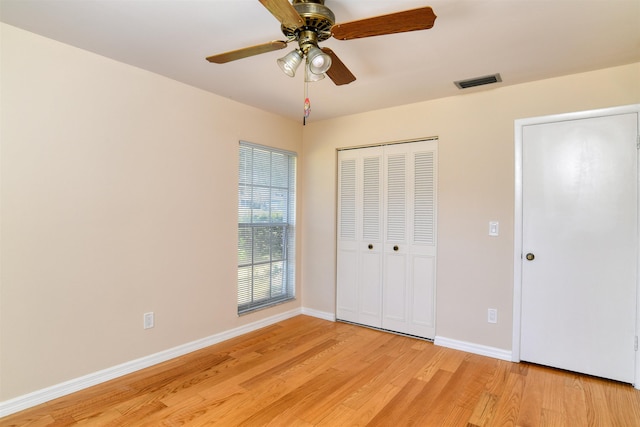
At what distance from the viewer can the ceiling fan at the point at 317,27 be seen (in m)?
1.46

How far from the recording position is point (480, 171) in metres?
3.11

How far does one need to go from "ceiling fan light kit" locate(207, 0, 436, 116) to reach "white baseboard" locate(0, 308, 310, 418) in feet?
7.84

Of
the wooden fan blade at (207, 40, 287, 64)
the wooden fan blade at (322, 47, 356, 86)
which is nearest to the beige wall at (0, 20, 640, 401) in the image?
the wooden fan blade at (207, 40, 287, 64)

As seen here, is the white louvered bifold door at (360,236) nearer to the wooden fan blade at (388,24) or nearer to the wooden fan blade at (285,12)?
the wooden fan blade at (388,24)

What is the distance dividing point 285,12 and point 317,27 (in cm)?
31

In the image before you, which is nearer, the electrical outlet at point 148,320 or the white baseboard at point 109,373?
the white baseboard at point 109,373

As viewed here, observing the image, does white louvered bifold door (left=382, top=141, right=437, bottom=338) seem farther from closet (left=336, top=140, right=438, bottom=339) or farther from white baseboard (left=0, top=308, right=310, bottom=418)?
white baseboard (left=0, top=308, right=310, bottom=418)

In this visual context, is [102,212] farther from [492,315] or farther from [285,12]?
[492,315]

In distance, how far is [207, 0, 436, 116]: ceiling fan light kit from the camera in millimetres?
1462

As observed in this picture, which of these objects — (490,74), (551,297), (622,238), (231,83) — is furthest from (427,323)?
(231,83)

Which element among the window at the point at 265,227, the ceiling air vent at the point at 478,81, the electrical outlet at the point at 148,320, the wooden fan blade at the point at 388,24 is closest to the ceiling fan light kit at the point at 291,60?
the wooden fan blade at the point at 388,24

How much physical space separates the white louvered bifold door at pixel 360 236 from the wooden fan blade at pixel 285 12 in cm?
229

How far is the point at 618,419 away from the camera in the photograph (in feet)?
6.90

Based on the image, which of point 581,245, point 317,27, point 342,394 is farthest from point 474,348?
point 317,27
